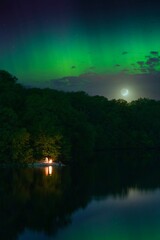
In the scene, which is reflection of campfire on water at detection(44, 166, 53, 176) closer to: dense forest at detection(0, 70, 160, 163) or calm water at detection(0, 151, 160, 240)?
calm water at detection(0, 151, 160, 240)

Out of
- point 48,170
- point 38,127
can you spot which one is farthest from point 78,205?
point 38,127

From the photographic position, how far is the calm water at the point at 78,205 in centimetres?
2508

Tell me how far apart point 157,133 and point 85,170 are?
207ft

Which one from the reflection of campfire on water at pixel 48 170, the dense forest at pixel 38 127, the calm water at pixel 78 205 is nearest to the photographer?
the calm water at pixel 78 205

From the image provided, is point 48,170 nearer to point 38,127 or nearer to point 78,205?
point 38,127

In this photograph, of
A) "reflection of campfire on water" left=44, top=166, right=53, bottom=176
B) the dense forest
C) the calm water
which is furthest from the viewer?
the dense forest

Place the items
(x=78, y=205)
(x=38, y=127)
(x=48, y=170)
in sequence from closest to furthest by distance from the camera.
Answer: (x=78, y=205)
(x=48, y=170)
(x=38, y=127)

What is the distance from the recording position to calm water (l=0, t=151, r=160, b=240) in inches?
987

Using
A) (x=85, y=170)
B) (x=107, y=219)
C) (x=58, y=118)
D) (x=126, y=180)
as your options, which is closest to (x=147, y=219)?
(x=107, y=219)

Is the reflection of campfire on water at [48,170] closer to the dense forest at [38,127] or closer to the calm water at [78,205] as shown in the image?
the calm water at [78,205]

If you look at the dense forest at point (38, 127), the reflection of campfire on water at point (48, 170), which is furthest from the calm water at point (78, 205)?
the dense forest at point (38, 127)

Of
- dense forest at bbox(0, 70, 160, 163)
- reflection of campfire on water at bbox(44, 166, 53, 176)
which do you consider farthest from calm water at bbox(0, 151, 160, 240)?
dense forest at bbox(0, 70, 160, 163)

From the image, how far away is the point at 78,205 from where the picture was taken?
3216 centimetres

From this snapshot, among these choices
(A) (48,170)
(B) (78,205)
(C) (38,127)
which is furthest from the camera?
(C) (38,127)
